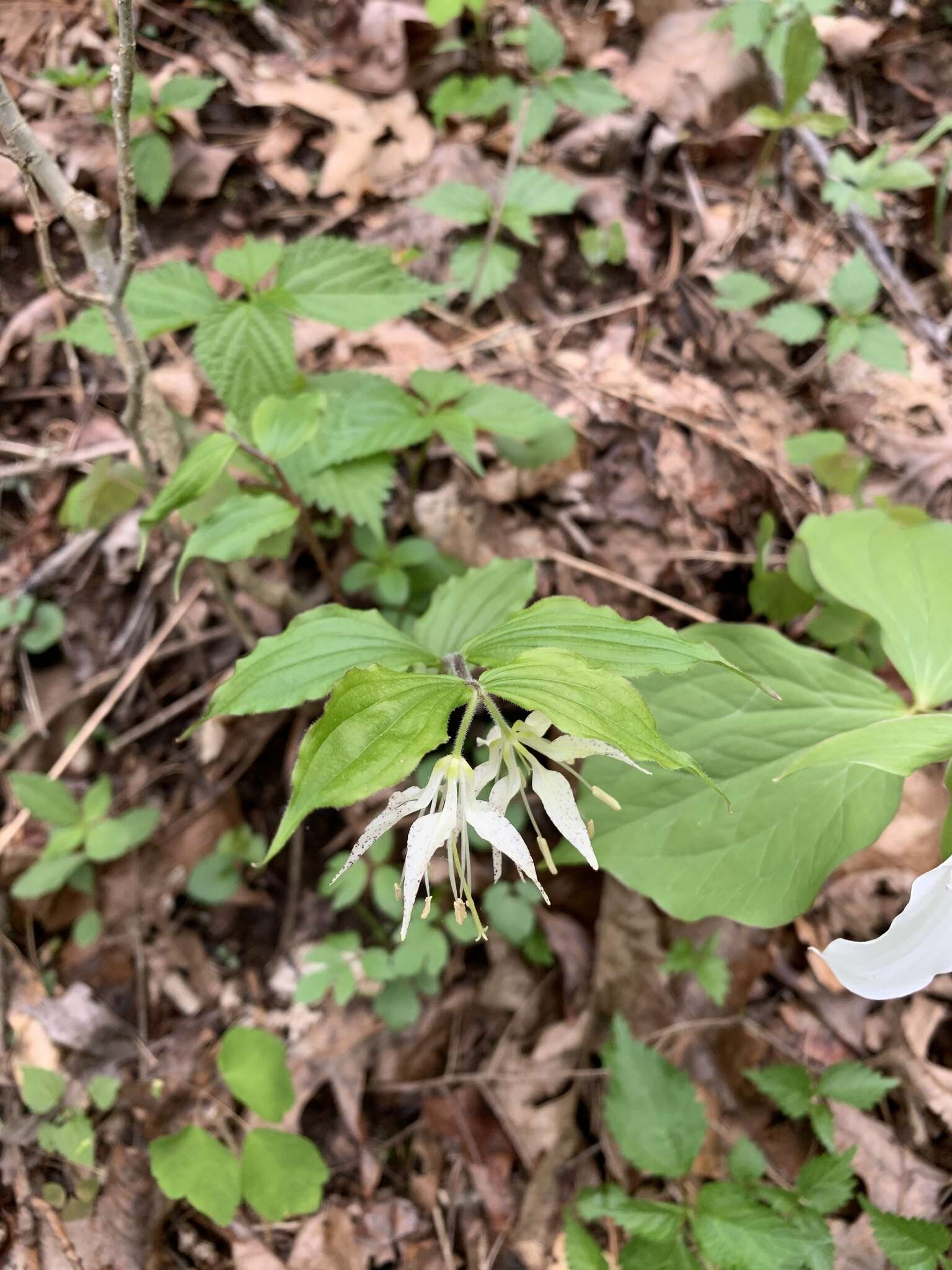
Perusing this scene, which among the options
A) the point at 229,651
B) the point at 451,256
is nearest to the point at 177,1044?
the point at 229,651

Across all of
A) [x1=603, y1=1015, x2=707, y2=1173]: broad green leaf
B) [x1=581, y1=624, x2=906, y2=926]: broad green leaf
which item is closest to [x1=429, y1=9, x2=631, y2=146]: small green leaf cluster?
[x1=581, y1=624, x2=906, y2=926]: broad green leaf

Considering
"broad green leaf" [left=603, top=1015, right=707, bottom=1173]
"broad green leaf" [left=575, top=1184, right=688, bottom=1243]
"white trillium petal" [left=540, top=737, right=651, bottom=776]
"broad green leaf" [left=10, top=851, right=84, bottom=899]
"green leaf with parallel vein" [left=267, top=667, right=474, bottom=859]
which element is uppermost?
"green leaf with parallel vein" [left=267, top=667, right=474, bottom=859]

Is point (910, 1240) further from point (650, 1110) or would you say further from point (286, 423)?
point (286, 423)

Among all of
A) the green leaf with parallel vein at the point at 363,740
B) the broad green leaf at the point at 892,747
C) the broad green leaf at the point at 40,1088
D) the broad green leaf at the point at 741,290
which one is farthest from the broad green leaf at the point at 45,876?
the broad green leaf at the point at 741,290

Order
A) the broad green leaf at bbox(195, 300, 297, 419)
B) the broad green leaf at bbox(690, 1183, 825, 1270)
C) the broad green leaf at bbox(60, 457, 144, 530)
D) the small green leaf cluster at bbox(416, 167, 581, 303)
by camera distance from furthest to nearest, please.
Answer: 1. the small green leaf cluster at bbox(416, 167, 581, 303)
2. the broad green leaf at bbox(60, 457, 144, 530)
3. the broad green leaf at bbox(195, 300, 297, 419)
4. the broad green leaf at bbox(690, 1183, 825, 1270)

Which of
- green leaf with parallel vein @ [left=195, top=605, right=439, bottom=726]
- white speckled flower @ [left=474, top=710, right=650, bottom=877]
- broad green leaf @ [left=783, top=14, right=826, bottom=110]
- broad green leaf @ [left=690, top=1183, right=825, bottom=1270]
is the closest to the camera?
white speckled flower @ [left=474, top=710, right=650, bottom=877]

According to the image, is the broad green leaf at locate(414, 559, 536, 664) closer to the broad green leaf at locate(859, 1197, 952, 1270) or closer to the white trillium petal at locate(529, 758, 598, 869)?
the white trillium petal at locate(529, 758, 598, 869)

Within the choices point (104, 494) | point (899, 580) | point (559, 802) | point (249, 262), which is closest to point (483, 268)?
point (249, 262)

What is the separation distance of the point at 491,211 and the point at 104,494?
4.80 ft

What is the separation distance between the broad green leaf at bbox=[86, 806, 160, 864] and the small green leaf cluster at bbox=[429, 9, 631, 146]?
2420 millimetres

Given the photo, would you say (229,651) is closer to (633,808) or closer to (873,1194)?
(633,808)

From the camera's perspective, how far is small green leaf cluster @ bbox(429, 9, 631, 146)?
2617 millimetres

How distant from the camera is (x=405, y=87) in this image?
3064 millimetres

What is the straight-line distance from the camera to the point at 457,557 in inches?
88.0
